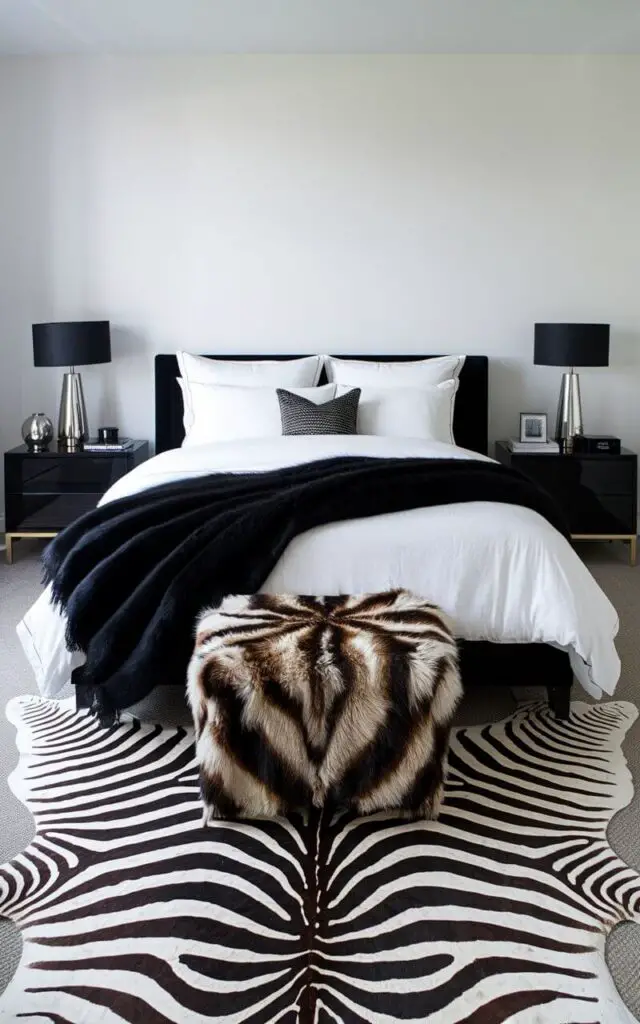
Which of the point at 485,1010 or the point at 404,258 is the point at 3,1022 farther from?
the point at 404,258

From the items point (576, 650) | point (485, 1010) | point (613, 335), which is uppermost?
point (613, 335)

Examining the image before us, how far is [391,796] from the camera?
7.65 ft

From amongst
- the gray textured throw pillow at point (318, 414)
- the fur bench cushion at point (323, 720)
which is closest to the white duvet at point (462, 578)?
the fur bench cushion at point (323, 720)

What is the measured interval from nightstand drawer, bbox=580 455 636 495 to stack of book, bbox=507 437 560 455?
0.17 metres

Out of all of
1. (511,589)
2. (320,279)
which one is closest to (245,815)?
(511,589)

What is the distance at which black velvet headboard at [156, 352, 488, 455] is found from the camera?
5070mm

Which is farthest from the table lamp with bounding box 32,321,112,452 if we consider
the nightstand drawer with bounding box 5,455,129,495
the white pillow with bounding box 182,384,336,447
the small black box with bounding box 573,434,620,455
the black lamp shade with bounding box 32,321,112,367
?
the small black box with bounding box 573,434,620,455

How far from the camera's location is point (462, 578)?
2850mm

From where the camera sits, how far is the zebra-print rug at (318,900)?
1771 millimetres

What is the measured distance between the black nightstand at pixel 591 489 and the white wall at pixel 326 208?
535mm

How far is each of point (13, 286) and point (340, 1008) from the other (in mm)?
4435

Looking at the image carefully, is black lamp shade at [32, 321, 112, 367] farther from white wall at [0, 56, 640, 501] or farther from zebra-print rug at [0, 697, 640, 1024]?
zebra-print rug at [0, 697, 640, 1024]

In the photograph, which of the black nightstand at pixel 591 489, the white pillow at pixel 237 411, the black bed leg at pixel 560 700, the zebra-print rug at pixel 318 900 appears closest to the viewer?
the zebra-print rug at pixel 318 900

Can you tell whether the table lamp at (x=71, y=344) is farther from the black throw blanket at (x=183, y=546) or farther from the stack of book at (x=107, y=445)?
the black throw blanket at (x=183, y=546)
